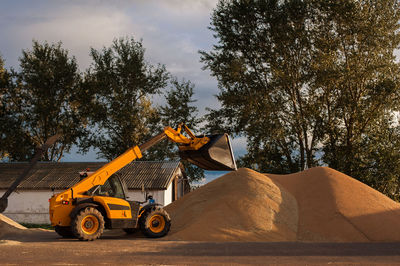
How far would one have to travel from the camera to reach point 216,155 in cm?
1728

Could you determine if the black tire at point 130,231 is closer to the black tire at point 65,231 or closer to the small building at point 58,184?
the black tire at point 65,231

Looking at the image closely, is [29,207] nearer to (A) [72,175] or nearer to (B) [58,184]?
(B) [58,184]

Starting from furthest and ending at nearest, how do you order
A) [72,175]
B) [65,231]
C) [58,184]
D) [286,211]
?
[72,175]
[58,184]
[286,211]
[65,231]

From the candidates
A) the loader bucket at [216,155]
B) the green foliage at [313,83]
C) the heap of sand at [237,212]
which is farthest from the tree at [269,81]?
the loader bucket at [216,155]

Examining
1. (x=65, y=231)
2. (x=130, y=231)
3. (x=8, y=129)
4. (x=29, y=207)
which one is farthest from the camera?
(x=8, y=129)

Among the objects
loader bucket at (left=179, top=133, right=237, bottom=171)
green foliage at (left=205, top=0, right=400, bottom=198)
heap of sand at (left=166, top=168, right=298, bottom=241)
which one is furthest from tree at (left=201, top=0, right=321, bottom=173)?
loader bucket at (left=179, top=133, right=237, bottom=171)

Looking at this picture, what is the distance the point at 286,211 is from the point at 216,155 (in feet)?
17.9

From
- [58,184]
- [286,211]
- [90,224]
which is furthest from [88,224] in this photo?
[58,184]

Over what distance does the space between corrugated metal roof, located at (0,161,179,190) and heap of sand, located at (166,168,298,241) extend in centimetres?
604

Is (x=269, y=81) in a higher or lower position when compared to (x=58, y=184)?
higher

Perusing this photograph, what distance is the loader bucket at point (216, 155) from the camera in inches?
680

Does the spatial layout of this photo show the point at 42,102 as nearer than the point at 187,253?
No

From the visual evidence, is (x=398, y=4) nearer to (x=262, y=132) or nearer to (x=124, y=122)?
(x=262, y=132)

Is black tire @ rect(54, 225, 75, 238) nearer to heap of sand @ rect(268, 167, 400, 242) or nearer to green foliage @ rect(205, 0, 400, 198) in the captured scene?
heap of sand @ rect(268, 167, 400, 242)
